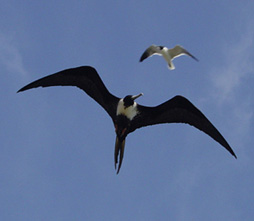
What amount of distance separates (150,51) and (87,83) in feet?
10.3

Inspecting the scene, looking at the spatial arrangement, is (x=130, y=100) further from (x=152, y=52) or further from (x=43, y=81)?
(x=152, y=52)

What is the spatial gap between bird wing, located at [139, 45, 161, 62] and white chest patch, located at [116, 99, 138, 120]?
2644 mm

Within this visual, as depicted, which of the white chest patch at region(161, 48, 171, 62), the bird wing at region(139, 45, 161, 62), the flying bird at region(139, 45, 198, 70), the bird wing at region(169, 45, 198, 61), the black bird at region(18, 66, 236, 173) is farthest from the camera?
the bird wing at region(169, 45, 198, 61)

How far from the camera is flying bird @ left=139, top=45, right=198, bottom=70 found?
46.4ft

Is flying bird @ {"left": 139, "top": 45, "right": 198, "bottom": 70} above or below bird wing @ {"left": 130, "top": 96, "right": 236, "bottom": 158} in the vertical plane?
above

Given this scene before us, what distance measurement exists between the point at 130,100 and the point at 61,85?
145cm

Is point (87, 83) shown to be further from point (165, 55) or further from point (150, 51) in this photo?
point (165, 55)

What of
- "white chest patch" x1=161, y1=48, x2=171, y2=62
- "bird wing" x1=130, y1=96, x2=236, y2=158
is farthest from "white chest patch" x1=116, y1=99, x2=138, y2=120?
"white chest patch" x1=161, y1=48, x2=171, y2=62

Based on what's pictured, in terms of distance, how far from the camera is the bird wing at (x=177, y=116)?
11.4m

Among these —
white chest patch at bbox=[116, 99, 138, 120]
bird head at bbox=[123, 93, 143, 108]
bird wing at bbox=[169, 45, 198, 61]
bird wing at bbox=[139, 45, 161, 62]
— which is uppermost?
bird wing at bbox=[169, 45, 198, 61]

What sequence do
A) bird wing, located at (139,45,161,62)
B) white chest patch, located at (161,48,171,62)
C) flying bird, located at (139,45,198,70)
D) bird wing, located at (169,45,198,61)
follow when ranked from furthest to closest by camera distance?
1. bird wing, located at (169,45,198,61)
2. white chest patch, located at (161,48,171,62)
3. flying bird, located at (139,45,198,70)
4. bird wing, located at (139,45,161,62)

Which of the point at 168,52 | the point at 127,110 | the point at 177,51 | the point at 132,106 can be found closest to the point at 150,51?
the point at 168,52

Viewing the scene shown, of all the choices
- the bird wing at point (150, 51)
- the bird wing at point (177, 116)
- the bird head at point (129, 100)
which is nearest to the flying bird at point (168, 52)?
the bird wing at point (150, 51)

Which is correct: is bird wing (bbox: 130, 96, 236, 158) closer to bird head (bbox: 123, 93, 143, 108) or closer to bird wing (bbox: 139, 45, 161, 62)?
bird head (bbox: 123, 93, 143, 108)
